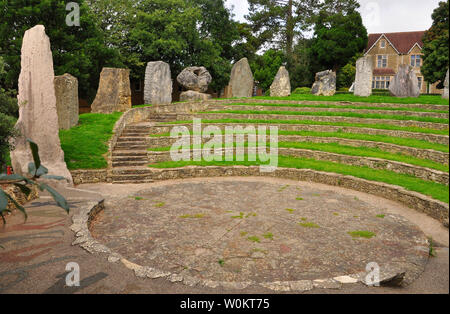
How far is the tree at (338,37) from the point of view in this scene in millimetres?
30625

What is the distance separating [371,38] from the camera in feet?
129

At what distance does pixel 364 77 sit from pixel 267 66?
1710 centimetres

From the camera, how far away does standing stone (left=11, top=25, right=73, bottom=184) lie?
931cm

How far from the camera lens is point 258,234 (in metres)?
6.51

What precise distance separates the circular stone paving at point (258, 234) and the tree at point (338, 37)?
24919 mm

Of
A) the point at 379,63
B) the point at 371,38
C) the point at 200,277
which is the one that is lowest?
the point at 200,277

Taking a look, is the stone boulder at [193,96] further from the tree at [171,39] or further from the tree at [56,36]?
the tree at [171,39]

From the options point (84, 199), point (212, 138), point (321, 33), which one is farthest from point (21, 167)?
point (321, 33)

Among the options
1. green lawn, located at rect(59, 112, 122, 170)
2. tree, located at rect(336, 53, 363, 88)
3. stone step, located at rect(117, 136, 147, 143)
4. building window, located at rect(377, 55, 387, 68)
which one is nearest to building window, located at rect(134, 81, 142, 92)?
tree, located at rect(336, 53, 363, 88)

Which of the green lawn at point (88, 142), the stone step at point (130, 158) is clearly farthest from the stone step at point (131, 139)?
the stone step at point (130, 158)

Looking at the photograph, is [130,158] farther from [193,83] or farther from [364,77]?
[364,77]

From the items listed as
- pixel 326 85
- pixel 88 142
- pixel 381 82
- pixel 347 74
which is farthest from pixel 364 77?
pixel 381 82

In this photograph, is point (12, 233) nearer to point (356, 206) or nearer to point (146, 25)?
point (356, 206)

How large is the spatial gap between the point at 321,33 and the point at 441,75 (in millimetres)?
13073
